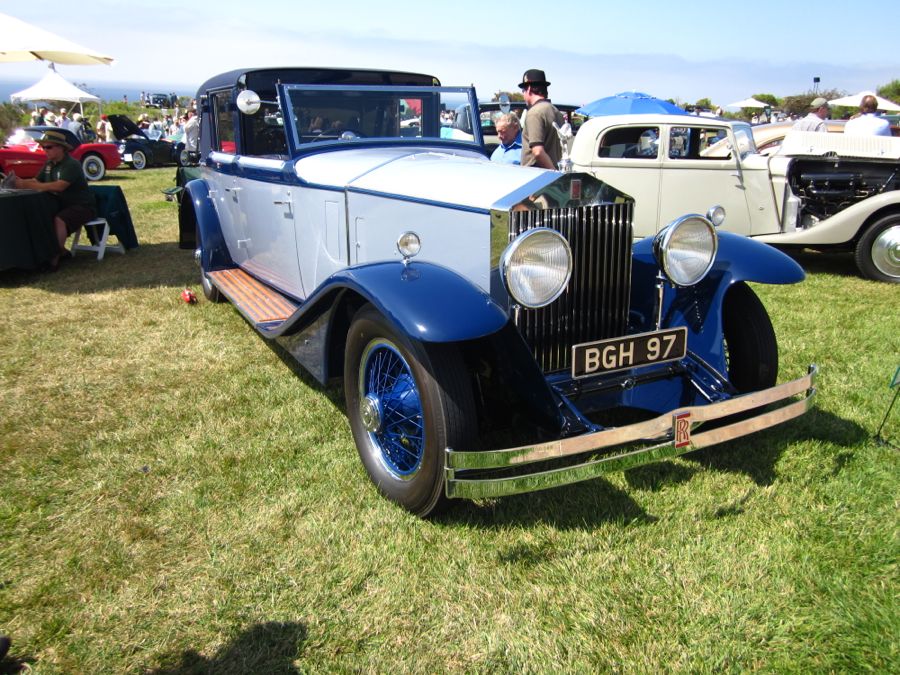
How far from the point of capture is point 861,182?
671 cm

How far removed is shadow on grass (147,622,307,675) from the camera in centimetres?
186

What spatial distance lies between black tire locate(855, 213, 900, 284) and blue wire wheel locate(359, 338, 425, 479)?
223 inches

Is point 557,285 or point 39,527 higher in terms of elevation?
point 557,285

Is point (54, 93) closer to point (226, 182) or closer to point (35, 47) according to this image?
Answer: point (35, 47)

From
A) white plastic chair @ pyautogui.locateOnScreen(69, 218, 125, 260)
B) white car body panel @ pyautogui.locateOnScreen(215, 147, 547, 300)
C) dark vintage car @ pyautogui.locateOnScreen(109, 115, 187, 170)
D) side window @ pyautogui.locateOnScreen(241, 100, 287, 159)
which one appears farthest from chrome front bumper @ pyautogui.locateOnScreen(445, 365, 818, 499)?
dark vintage car @ pyautogui.locateOnScreen(109, 115, 187, 170)

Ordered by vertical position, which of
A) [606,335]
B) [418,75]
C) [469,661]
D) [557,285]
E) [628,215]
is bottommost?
[469,661]

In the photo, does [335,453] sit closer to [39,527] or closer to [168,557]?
[168,557]

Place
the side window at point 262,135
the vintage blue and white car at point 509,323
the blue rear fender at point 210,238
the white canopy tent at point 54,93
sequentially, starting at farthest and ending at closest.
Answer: the white canopy tent at point 54,93
the blue rear fender at point 210,238
the side window at point 262,135
the vintage blue and white car at point 509,323

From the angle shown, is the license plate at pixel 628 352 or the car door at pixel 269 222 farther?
the car door at pixel 269 222

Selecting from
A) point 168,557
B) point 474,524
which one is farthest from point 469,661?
point 168,557

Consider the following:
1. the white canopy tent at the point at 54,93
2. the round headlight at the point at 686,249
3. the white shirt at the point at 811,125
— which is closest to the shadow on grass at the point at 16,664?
the round headlight at the point at 686,249

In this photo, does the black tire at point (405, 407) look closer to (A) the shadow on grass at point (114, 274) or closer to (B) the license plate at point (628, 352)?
(B) the license plate at point (628, 352)

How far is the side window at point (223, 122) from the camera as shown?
182 inches

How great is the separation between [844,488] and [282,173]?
332cm
